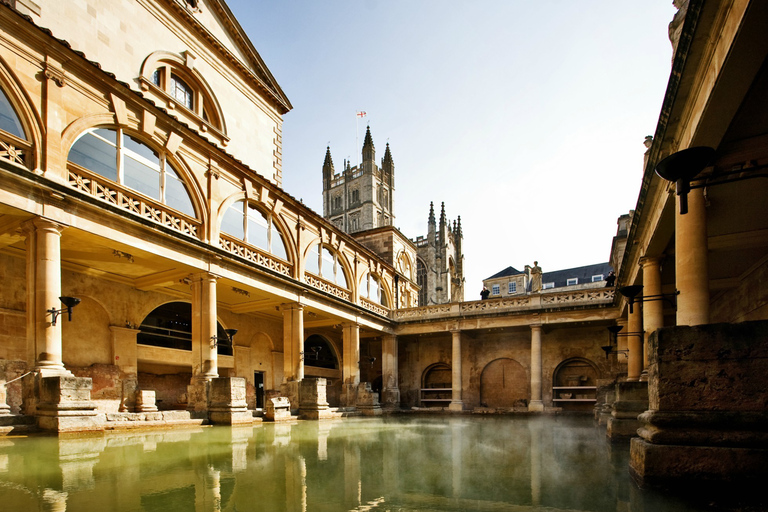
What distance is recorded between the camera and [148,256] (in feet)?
45.2

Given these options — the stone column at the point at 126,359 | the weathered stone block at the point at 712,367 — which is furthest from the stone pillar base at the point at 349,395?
the weathered stone block at the point at 712,367

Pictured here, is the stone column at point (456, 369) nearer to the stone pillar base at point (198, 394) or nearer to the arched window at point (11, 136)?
the stone pillar base at point (198, 394)

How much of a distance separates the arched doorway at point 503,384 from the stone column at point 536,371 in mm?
3572

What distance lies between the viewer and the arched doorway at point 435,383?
30.1m

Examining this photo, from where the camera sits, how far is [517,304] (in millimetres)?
25609

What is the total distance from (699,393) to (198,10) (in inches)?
806

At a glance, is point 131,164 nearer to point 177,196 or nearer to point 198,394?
point 177,196

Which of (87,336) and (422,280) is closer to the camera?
(87,336)

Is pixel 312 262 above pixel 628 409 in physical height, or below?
above

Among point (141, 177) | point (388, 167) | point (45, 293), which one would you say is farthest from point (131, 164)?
point (388, 167)

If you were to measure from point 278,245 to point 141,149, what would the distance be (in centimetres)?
673

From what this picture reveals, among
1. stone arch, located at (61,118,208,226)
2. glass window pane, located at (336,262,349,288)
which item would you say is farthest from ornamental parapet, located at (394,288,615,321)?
stone arch, located at (61,118,208,226)

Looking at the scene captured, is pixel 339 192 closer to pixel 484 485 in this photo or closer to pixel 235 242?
pixel 235 242

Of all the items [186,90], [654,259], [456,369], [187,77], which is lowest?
[456,369]
